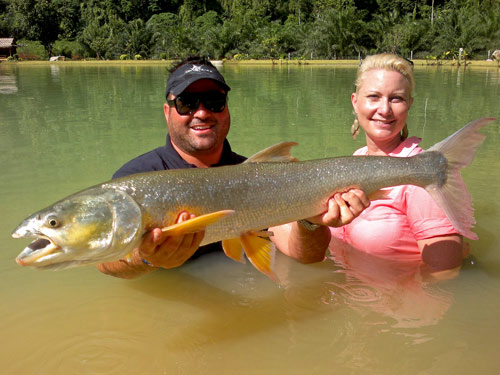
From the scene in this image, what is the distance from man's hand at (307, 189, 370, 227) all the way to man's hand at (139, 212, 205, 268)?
3.29 ft

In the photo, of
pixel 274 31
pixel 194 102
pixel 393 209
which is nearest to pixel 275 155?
pixel 194 102

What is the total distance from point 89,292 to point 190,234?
1.79 m

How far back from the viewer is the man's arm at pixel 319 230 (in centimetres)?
327

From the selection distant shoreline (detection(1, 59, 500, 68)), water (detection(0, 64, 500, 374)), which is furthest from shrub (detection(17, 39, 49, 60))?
water (detection(0, 64, 500, 374))

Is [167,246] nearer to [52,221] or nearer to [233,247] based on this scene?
[233,247]

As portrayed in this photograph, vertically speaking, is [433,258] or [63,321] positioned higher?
[433,258]

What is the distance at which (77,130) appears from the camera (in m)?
11.6

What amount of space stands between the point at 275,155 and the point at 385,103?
1.49 metres

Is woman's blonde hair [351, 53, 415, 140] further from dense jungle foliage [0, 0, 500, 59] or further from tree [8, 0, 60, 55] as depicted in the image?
tree [8, 0, 60, 55]

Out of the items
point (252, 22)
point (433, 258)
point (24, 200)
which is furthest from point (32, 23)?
point (433, 258)

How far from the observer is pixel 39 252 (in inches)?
102

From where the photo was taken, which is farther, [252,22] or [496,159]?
[252,22]

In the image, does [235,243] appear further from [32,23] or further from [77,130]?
[32,23]

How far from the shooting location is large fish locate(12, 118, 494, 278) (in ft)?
8.72
